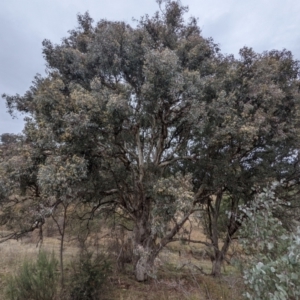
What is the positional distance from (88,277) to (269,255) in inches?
209

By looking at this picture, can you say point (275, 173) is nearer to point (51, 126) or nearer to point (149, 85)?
point (149, 85)

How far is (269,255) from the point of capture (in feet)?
8.19

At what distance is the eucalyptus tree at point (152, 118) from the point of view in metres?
6.05

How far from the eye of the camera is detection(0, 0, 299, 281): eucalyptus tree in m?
6.05

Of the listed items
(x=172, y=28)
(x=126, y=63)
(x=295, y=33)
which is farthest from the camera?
(x=295, y=33)

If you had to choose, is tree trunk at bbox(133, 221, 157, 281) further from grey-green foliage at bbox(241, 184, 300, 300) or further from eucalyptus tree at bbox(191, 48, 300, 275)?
grey-green foliage at bbox(241, 184, 300, 300)

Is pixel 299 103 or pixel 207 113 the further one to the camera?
pixel 299 103

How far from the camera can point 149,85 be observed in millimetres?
6133

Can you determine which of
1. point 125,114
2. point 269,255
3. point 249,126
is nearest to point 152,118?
point 125,114

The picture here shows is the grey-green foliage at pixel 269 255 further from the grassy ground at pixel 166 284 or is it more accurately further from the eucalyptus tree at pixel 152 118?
the eucalyptus tree at pixel 152 118

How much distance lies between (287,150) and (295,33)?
12.1 ft

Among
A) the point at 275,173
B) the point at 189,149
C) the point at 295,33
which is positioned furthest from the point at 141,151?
the point at 295,33

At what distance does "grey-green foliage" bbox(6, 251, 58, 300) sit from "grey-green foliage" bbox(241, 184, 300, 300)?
17.2ft

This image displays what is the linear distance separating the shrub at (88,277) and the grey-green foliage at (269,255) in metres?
4.97
